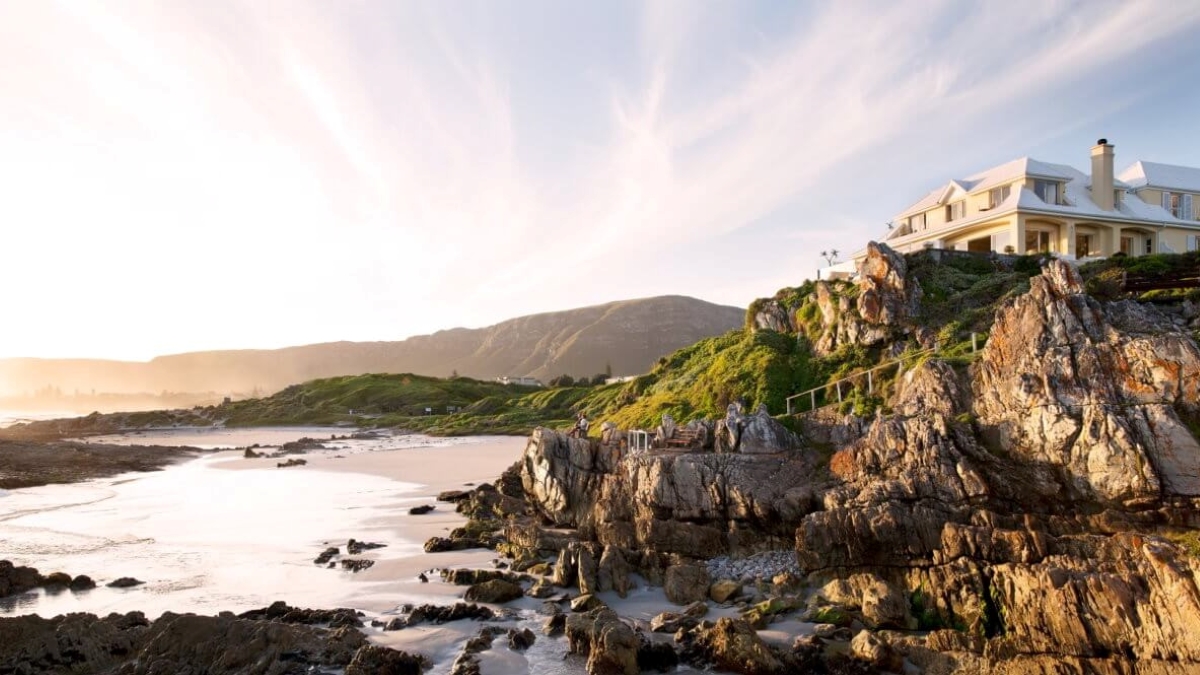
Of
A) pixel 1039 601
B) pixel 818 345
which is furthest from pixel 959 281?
pixel 1039 601

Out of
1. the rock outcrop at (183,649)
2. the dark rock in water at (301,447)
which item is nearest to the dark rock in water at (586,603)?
the rock outcrop at (183,649)

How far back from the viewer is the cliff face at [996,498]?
34.2ft

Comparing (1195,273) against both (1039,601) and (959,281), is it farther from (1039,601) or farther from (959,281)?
(1039,601)

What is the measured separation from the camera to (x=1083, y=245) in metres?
33.4

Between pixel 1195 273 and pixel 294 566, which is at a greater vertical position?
pixel 1195 273

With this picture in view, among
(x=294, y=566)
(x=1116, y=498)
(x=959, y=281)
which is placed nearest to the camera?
(x=1116, y=498)

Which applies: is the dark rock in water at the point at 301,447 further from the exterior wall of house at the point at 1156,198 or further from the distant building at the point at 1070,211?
the exterior wall of house at the point at 1156,198

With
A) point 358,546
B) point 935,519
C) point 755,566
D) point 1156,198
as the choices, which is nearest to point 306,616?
point 358,546

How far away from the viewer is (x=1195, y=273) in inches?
923

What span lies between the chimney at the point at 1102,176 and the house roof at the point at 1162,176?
3.96m

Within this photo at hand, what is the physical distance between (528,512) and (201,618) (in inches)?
465

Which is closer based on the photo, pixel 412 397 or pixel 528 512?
pixel 528 512

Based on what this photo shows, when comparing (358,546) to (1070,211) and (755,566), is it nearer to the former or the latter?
(755,566)

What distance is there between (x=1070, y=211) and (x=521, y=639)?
109 ft
